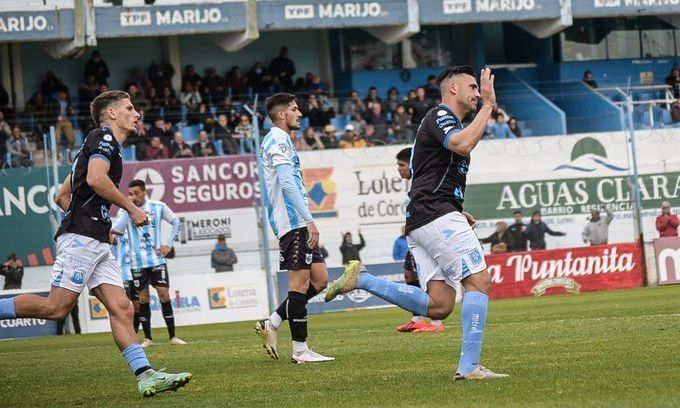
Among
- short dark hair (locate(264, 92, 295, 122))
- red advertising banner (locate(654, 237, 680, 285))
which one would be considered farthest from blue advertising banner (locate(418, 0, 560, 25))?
short dark hair (locate(264, 92, 295, 122))

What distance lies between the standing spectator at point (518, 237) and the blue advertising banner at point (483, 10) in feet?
32.2

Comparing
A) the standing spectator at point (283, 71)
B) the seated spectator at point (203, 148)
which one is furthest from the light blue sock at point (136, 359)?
the standing spectator at point (283, 71)

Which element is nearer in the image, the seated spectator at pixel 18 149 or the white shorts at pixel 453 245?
the white shorts at pixel 453 245

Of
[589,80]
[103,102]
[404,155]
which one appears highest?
[589,80]

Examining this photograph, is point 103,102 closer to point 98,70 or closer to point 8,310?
point 8,310

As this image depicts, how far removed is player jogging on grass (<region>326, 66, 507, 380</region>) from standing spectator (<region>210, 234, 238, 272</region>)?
1869cm

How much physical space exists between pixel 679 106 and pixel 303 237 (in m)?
24.1

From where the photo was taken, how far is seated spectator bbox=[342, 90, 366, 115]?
35.3 metres

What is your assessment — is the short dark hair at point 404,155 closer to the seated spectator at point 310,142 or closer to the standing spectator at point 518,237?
the standing spectator at point 518,237

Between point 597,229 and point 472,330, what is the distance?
2227cm

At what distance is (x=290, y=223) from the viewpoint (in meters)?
12.2

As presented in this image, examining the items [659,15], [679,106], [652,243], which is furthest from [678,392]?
[659,15]

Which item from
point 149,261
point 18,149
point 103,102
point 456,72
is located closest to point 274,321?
point 103,102

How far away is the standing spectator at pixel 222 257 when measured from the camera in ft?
92.8
